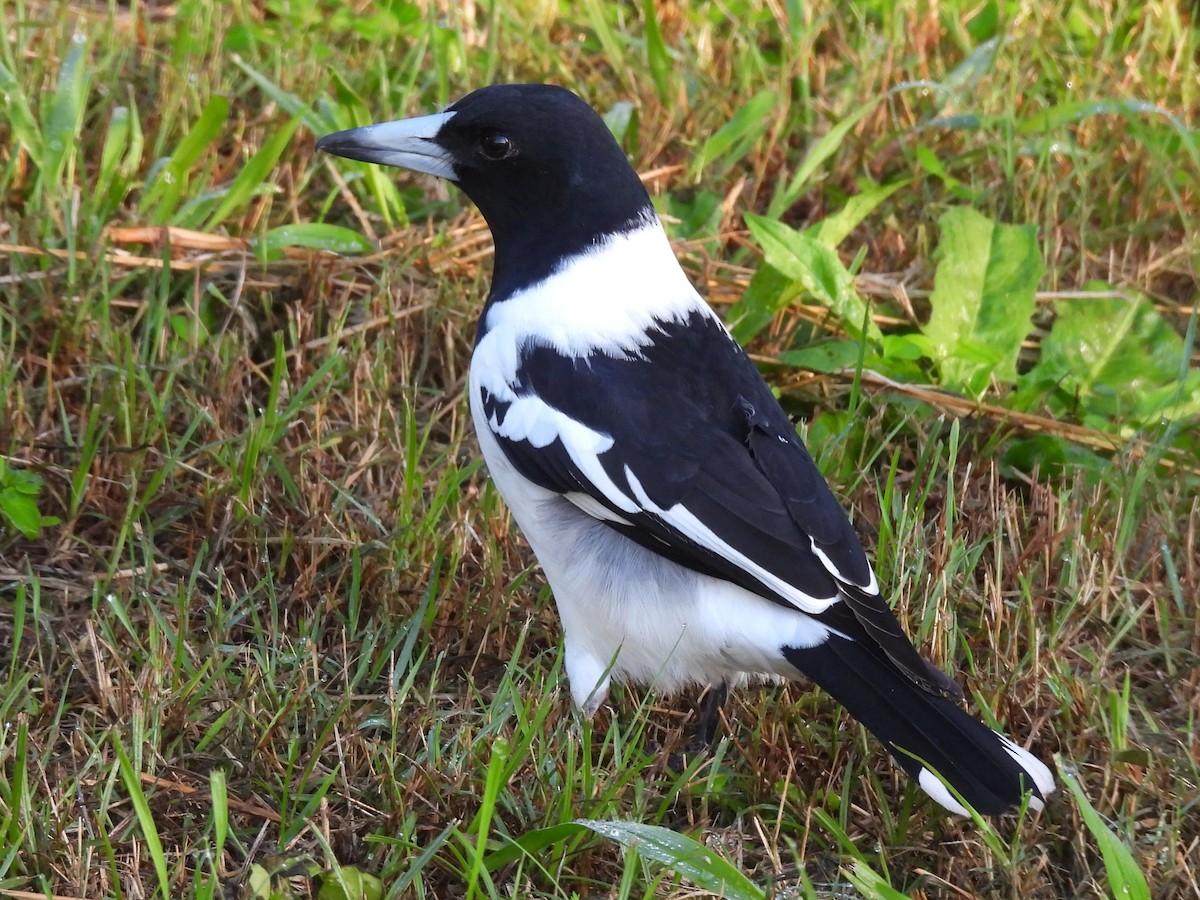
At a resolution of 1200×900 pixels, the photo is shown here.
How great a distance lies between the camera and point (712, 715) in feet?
10.4

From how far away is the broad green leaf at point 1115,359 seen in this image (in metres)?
4.05

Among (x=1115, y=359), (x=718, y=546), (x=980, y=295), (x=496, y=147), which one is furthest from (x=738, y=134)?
(x=718, y=546)

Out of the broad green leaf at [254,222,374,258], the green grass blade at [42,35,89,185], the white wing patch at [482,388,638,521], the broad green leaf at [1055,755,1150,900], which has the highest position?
the green grass blade at [42,35,89,185]

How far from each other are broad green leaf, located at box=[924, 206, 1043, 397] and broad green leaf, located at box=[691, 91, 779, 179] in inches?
28.3

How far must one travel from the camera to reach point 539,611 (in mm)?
3389

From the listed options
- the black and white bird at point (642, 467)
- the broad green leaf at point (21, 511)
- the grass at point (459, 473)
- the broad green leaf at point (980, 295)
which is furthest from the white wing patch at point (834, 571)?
the broad green leaf at point (21, 511)

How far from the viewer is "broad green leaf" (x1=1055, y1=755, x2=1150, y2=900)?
2.53 meters

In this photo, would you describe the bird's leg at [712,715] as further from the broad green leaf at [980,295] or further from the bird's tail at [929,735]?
the broad green leaf at [980,295]

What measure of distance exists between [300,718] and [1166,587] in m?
1.89

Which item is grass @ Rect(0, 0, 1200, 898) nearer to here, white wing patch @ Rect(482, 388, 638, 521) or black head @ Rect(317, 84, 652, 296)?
white wing patch @ Rect(482, 388, 638, 521)

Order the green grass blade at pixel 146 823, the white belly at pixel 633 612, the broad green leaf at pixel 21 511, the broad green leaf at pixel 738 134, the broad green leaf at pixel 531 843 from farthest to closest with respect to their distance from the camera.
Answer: the broad green leaf at pixel 738 134, the broad green leaf at pixel 21 511, the white belly at pixel 633 612, the broad green leaf at pixel 531 843, the green grass blade at pixel 146 823

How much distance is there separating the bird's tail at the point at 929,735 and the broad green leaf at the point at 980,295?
4.62ft

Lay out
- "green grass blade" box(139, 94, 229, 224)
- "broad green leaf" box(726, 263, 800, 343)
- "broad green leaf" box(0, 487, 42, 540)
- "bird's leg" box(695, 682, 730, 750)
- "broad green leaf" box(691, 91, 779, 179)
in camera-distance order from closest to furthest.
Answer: "bird's leg" box(695, 682, 730, 750)
"broad green leaf" box(0, 487, 42, 540)
"broad green leaf" box(726, 263, 800, 343)
"green grass blade" box(139, 94, 229, 224)
"broad green leaf" box(691, 91, 779, 179)

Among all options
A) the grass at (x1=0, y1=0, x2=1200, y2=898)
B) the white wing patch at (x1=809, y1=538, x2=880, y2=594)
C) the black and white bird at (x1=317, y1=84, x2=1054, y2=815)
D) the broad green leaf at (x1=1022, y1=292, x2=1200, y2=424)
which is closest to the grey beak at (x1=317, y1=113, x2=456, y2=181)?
the black and white bird at (x1=317, y1=84, x2=1054, y2=815)
